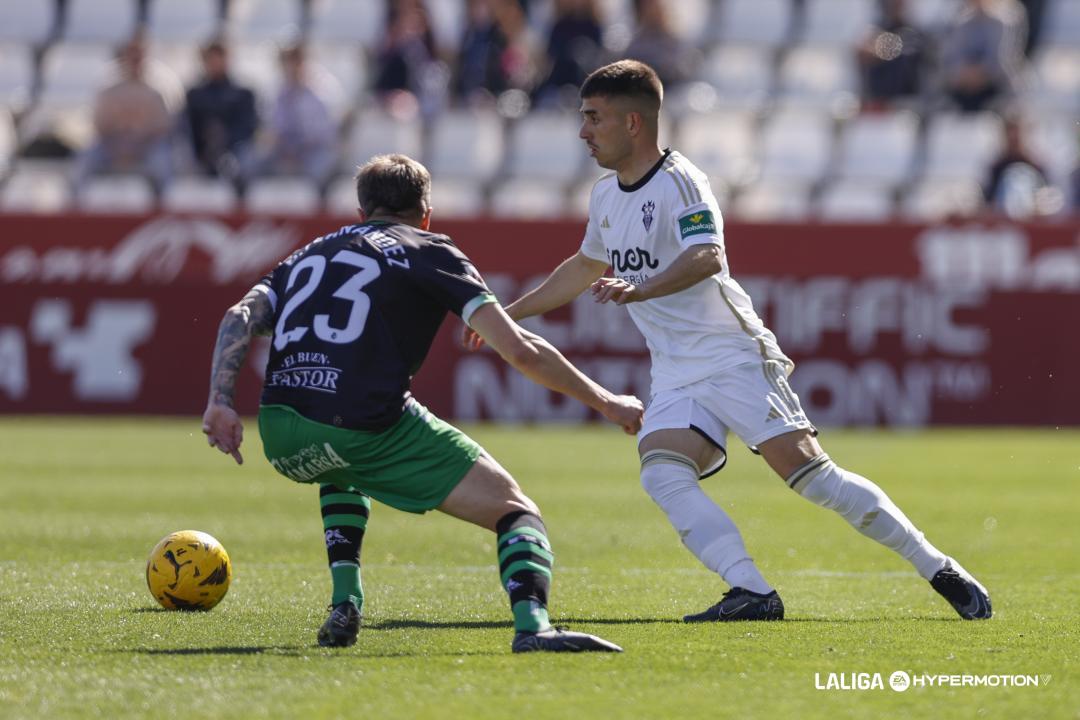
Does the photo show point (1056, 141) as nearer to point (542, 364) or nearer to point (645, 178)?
point (645, 178)

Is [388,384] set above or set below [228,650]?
above

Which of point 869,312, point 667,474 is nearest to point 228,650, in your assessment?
point 667,474

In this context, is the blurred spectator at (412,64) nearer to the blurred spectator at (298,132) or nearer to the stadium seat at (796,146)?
the blurred spectator at (298,132)

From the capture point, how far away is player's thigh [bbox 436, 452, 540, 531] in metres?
5.85

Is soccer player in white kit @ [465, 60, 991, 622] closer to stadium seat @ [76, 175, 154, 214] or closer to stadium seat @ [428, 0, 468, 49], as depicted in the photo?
stadium seat @ [76, 175, 154, 214]

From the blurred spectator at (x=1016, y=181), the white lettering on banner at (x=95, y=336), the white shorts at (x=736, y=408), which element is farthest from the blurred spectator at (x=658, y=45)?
the white shorts at (x=736, y=408)

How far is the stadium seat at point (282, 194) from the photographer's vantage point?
19.2 meters

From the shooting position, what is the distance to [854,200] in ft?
64.6

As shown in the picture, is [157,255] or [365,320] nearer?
[365,320]

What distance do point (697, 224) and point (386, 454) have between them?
5.41 feet

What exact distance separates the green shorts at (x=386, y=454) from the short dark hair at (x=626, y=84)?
1.70 m

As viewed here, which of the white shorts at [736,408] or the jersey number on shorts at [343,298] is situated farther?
the white shorts at [736,408]

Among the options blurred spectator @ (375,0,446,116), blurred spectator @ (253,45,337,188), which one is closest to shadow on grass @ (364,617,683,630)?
blurred spectator @ (253,45,337,188)

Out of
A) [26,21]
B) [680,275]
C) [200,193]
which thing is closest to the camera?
[680,275]
